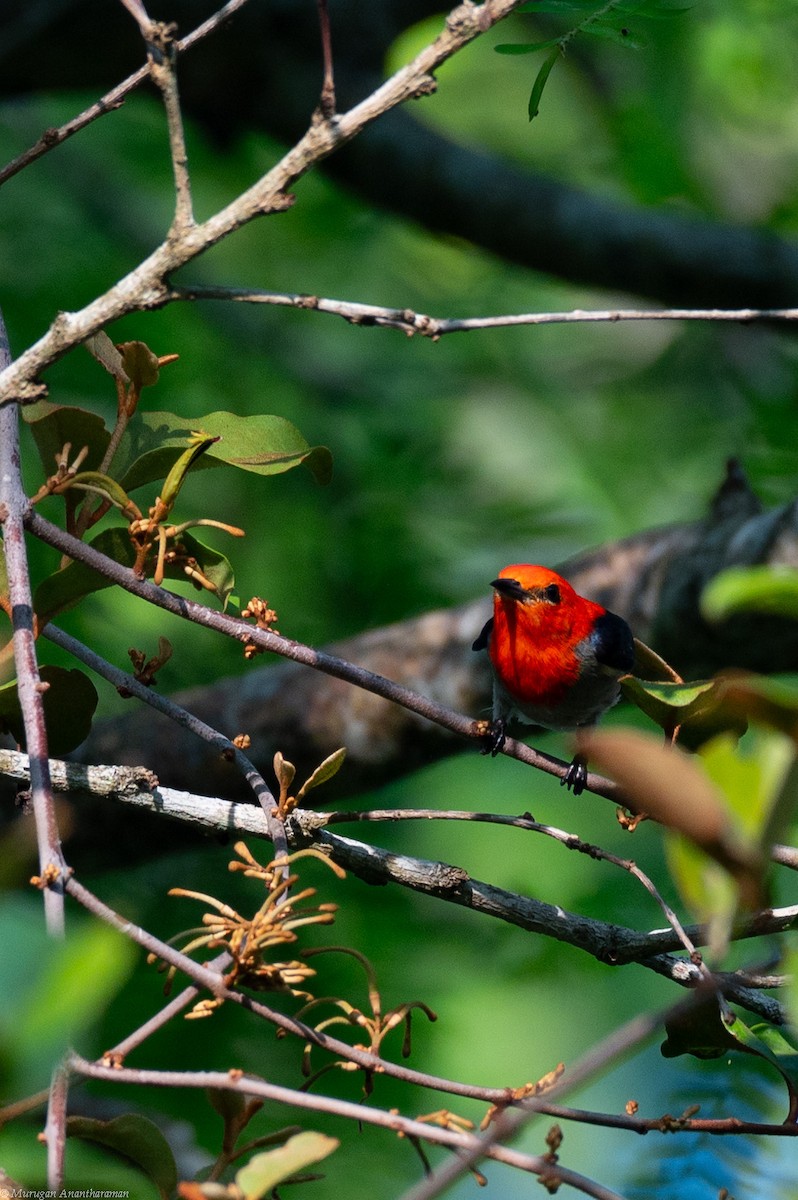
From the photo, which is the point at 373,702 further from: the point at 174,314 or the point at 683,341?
the point at 683,341

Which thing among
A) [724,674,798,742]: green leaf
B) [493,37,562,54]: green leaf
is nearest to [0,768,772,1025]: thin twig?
[724,674,798,742]: green leaf

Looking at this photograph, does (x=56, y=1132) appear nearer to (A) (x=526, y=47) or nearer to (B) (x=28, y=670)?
(B) (x=28, y=670)

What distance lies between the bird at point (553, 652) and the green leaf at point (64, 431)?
4.93ft

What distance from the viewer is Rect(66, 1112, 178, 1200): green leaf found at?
1.20 m

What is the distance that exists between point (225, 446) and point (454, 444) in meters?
3.92

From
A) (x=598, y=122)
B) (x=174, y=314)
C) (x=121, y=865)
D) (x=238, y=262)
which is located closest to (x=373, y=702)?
(x=121, y=865)

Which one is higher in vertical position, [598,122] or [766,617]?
[598,122]

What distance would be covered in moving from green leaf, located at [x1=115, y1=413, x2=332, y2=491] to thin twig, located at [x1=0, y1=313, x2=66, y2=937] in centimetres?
15

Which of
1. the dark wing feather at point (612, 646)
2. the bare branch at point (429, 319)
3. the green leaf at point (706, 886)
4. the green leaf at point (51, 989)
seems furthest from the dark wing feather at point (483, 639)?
the green leaf at point (51, 989)

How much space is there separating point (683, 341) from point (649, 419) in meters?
0.74

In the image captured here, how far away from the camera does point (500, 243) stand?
495cm

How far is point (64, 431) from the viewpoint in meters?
1.51

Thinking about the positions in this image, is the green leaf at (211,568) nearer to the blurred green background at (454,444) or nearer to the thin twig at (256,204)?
the thin twig at (256,204)

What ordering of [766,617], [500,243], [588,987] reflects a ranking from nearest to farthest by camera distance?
[766,617], [588,987], [500,243]
